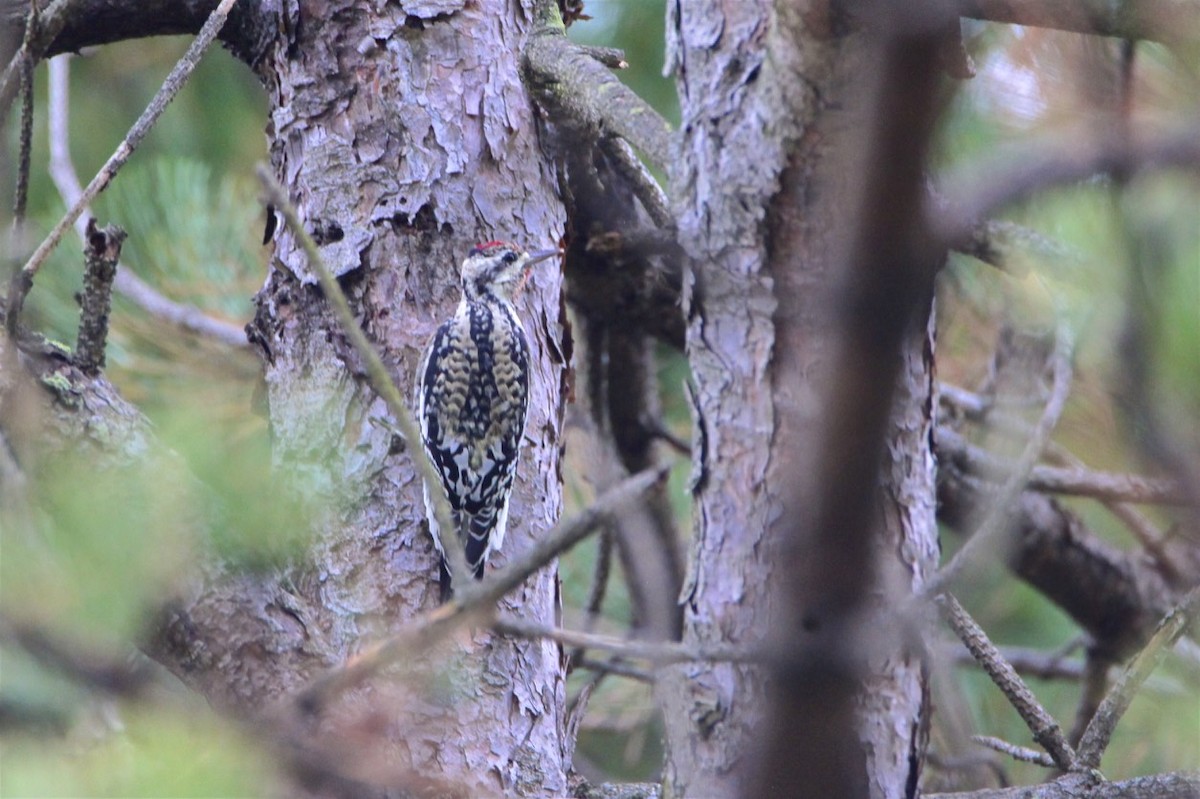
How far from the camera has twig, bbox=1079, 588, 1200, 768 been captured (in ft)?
6.30

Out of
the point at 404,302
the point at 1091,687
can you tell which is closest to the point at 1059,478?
the point at 1091,687

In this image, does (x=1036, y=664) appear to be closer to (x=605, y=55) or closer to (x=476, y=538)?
(x=476, y=538)

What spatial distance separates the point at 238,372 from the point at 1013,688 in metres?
2.84

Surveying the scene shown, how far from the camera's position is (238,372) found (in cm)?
410

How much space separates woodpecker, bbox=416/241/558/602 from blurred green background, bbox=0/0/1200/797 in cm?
48

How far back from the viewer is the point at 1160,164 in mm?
896

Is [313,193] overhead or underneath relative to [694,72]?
underneath

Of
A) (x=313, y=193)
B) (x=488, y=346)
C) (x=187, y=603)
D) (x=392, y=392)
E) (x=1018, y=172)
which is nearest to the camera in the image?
(x=1018, y=172)

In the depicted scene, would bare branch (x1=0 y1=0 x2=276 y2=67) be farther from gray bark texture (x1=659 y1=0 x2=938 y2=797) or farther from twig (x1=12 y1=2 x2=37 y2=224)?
gray bark texture (x1=659 y1=0 x2=938 y2=797)

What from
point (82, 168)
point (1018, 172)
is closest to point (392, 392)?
point (1018, 172)

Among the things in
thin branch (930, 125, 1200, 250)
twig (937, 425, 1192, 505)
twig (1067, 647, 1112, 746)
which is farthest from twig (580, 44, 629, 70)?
twig (1067, 647, 1112, 746)

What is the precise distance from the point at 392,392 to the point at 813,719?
27.3 inches

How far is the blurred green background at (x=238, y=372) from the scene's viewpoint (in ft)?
3.45

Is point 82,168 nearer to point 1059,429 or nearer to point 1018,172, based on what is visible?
point 1059,429
